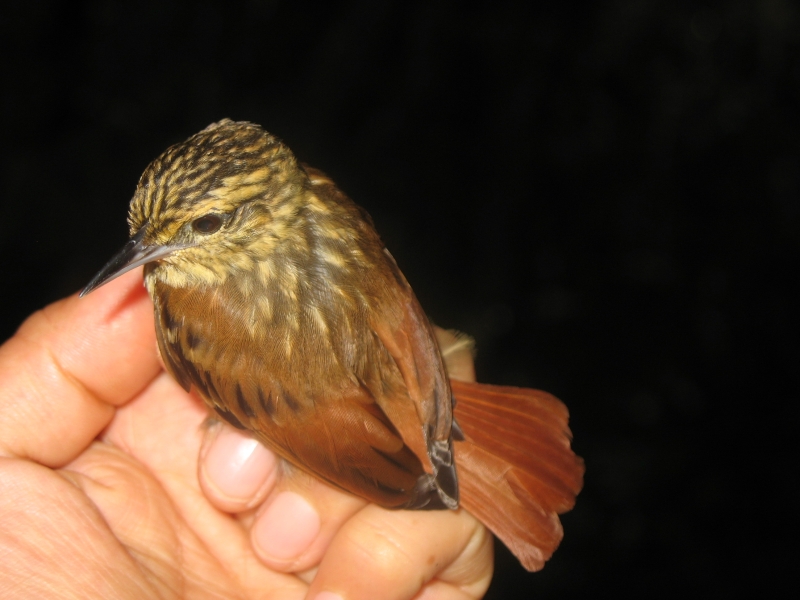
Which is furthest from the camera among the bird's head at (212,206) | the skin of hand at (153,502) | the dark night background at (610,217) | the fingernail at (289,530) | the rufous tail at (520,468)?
the dark night background at (610,217)

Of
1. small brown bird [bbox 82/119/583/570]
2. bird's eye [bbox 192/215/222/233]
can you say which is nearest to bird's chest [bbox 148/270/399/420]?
small brown bird [bbox 82/119/583/570]

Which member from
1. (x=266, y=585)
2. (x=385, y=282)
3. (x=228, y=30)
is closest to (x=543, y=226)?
(x=228, y=30)

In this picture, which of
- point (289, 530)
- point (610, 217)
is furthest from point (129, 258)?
point (610, 217)

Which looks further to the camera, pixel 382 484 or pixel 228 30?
pixel 228 30

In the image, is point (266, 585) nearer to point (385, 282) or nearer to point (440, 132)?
point (385, 282)

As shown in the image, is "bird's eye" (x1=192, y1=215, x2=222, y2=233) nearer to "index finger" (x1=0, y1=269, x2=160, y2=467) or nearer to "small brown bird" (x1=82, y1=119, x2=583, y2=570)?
"small brown bird" (x1=82, y1=119, x2=583, y2=570)

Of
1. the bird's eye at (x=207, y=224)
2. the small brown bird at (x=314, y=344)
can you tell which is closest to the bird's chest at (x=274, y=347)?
the small brown bird at (x=314, y=344)

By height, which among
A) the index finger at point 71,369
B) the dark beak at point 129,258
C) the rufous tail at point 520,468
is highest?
the dark beak at point 129,258

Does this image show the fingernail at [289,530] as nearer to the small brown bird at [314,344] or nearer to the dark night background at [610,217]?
the small brown bird at [314,344]
